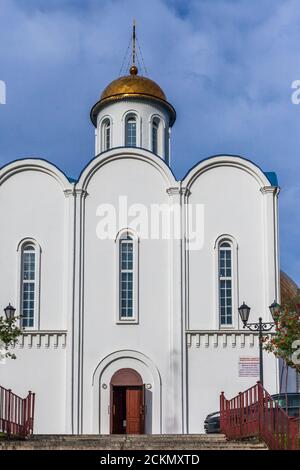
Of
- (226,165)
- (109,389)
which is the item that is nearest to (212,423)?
(109,389)

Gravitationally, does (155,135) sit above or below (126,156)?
above

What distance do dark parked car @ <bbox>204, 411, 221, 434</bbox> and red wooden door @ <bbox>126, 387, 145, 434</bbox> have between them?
2.34m

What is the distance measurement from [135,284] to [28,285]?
349 centimetres

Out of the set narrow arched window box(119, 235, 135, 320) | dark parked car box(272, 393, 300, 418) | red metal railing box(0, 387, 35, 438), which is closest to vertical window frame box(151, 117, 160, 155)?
narrow arched window box(119, 235, 135, 320)

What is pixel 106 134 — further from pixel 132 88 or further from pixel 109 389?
pixel 109 389

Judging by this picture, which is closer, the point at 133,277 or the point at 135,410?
the point at 135,410

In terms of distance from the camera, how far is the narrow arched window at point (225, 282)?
26.1 m

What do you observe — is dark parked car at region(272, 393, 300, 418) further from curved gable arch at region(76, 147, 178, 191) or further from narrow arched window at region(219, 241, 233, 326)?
curved gable arch at region(76, 147, 178, 191)

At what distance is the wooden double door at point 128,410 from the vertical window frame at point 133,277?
7.01ft

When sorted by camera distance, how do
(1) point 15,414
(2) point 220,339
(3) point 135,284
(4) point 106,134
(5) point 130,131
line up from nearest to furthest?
(1) point 15,414
(2) point 220,339
(3) point 135,284
(5) point 130,131
(4) point 106,134

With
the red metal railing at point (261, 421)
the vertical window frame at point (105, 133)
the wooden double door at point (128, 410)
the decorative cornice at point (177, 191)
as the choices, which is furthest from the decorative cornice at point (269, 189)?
the red metal railing at point (261, 421)

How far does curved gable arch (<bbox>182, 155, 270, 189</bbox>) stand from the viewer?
2719cm

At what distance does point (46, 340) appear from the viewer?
25.6 meters

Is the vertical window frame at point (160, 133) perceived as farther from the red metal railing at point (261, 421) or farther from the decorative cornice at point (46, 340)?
the red metal railing at point (261, 421)
